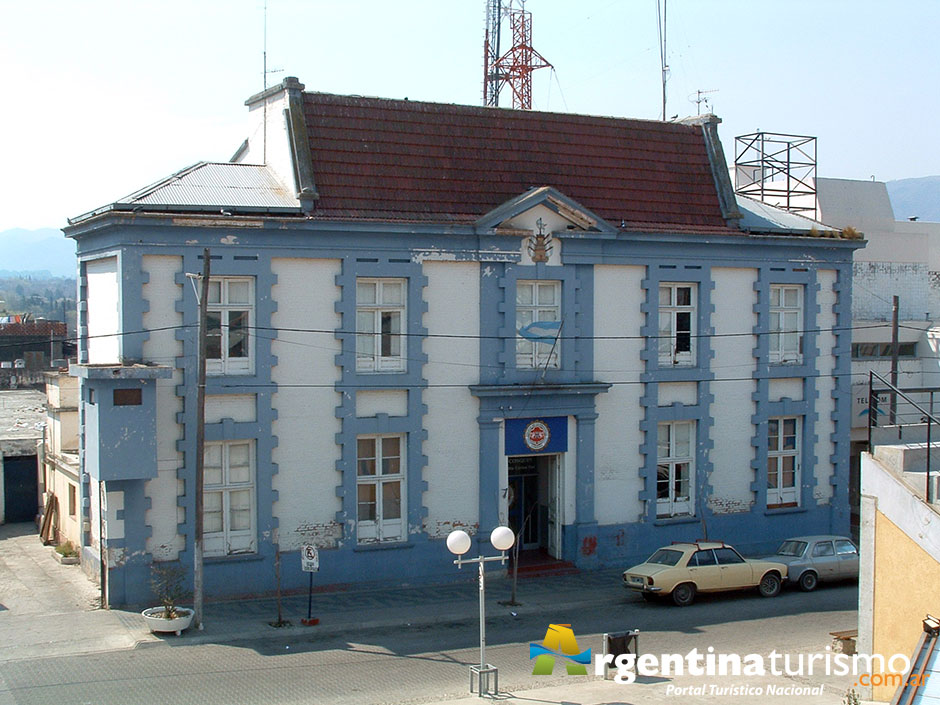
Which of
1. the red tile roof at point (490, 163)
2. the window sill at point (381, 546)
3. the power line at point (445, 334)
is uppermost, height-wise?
the red tile roof at point (490, 163)

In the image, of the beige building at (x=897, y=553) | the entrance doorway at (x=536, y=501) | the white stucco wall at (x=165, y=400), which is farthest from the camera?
the entrance doorway at (x=536, y=501)

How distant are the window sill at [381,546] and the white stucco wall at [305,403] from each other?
0.60 metres

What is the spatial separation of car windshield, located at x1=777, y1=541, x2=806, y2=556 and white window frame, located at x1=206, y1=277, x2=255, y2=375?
13.0 meters

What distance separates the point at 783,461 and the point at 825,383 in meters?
2.45

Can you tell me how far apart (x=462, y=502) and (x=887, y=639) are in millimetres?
10937

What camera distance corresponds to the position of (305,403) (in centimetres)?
2336

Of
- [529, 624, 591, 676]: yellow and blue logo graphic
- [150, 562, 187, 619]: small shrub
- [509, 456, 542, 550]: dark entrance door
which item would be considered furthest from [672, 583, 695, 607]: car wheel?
[150, 562, 187, 619]: small shrub

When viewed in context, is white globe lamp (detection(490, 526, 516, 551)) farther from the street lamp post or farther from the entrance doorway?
the entrance doorway

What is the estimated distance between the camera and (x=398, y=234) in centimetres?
2398

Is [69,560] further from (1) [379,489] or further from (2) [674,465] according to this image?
(2) [674,465]

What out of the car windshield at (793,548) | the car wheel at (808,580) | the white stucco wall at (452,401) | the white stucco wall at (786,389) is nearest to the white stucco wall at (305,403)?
the white stucco wall at (452,401)

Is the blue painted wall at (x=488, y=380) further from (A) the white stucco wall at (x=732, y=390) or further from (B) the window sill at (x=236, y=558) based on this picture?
(A) the white stucco wall at (x=732, y=390)

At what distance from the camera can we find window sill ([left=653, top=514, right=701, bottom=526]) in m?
27.0

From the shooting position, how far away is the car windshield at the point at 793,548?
80.9ft
